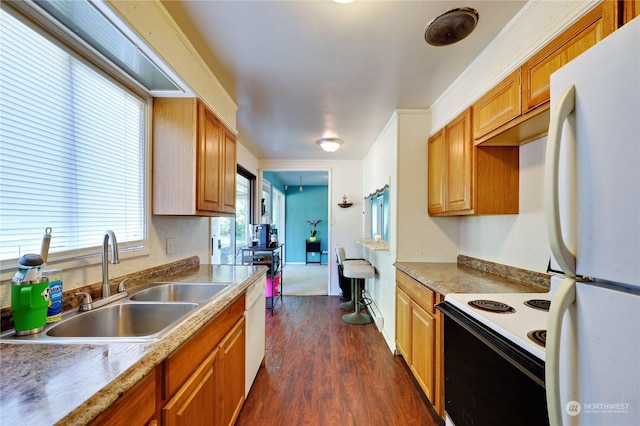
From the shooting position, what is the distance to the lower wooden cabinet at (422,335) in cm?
169

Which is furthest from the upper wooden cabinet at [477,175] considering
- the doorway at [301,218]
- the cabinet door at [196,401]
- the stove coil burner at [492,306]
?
the doorway at [301,218]

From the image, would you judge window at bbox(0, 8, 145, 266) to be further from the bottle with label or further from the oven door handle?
the oven door handle

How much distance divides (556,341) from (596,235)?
253 millimetres

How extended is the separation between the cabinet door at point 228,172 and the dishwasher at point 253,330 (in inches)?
29.2

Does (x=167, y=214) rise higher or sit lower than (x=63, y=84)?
lower

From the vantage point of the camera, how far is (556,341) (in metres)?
0.60

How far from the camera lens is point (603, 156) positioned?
1.84ft

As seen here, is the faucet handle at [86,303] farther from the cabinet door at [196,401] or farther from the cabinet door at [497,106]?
the cabinet door at [497,106]

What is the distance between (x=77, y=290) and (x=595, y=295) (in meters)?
1.83

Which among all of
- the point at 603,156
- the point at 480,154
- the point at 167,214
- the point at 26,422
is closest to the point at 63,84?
the point at 167,214

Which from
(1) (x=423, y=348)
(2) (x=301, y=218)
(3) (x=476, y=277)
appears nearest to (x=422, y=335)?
(1) (x=423, y=348)

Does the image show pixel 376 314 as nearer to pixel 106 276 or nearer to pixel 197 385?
pixel 197 385

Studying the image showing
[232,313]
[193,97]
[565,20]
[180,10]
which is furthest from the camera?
[193,97]

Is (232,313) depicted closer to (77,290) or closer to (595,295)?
(77,290)
